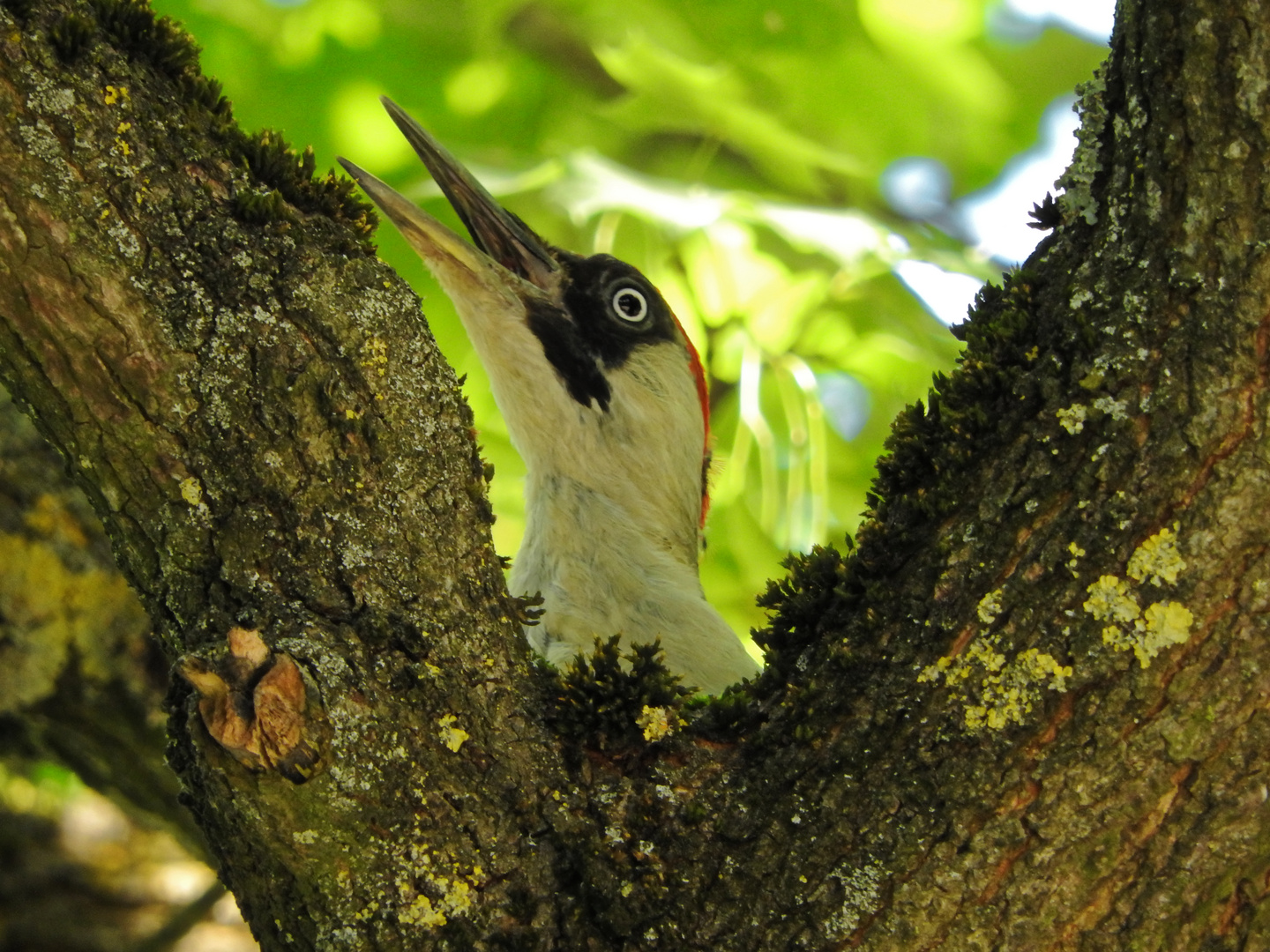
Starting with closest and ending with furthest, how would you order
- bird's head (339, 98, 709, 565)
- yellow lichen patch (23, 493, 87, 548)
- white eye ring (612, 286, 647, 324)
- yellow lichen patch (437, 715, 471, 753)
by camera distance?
yellow lichen patch (437, 715, 471, 753)
bird's head (339, 98, 709, 565)
yellow lichen patch (23, 493, 87, 548)
white eye ring (612, 286, 647, 324)

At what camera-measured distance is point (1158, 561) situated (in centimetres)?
174

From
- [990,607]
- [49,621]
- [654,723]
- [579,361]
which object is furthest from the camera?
[579,361]

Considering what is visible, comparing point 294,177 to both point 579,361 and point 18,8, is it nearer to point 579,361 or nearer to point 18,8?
point 18,8

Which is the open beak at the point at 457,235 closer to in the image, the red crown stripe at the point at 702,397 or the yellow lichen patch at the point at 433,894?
the red crown stripe at the point at 702,397

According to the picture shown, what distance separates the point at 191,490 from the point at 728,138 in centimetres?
336

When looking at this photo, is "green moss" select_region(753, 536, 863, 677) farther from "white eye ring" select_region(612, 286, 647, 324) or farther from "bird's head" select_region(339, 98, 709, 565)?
"white eye ring" select_region(612, 286, 647, 324)

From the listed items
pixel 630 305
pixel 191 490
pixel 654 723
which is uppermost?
pixel 630 305

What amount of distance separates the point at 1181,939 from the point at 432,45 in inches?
166

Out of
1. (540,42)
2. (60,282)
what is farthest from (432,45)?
(60,282)

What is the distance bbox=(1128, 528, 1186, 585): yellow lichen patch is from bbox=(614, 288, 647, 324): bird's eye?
8.36 ft

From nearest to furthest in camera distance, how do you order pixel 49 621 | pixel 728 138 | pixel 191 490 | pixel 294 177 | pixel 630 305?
1. pixel 191 490
2. pixel 294 177
3. pixel 49 621
4. pixel 630 305
5. pixel 728 138

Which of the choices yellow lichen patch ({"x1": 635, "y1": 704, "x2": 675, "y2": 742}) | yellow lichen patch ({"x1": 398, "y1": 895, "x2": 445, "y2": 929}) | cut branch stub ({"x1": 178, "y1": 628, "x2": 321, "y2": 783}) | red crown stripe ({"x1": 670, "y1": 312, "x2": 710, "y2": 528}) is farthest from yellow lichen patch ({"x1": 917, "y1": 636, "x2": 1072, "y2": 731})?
red crown stripe ({"x1": 670, "y1": 312, "x2": 710, "y2": 528})

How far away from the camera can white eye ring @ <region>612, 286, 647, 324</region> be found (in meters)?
4.06

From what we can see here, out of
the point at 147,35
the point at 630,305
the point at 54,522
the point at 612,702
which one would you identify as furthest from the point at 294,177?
the point at 54,522
